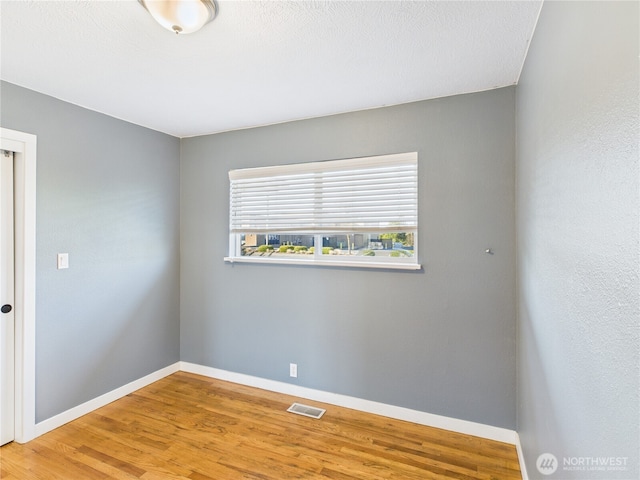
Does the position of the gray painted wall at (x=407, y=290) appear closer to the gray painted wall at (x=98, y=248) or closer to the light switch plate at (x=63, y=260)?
the gray painted wall at (x=98, y=248)

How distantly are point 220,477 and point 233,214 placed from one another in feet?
7.04

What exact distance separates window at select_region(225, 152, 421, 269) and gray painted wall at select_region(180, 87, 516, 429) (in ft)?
0.30

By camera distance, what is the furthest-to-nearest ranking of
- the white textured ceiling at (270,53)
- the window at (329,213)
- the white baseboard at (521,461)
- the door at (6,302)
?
the window at (329,213) < the door at (6,302) < the white baseboard at (521,461) < the white textured ceiling at (270,53)

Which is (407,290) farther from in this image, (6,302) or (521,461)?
(6,302)

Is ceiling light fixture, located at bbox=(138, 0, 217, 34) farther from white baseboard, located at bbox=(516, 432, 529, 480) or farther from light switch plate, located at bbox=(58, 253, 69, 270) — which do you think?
white baseboard, located at bbox=(516, 432, 529, 480)

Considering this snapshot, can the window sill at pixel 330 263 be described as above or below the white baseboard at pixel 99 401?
above

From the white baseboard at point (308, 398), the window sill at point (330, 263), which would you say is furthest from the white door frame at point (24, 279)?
the window sill at point (330, 263)

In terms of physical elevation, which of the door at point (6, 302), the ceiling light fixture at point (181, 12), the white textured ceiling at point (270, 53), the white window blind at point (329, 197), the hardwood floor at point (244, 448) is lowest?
the hardwood floor at point (244, 448)

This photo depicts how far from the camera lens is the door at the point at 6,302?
220 centimetres

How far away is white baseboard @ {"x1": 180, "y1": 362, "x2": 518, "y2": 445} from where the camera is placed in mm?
2301

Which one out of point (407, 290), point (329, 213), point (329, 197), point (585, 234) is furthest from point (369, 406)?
point (585, 234)

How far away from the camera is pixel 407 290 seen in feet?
8.29

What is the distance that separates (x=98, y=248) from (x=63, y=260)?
0.93 feet

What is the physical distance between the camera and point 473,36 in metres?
1.71
